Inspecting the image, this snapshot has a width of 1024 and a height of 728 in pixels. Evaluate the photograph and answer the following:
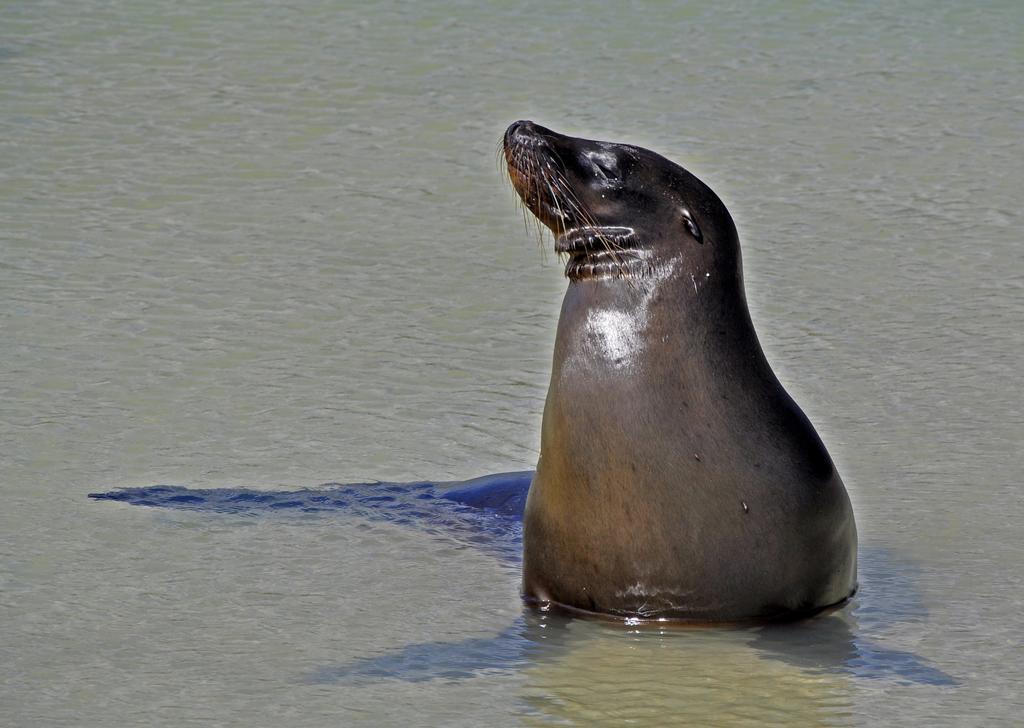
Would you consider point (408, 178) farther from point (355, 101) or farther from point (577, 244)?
point (577, 244)

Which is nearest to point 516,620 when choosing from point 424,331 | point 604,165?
point 604,165

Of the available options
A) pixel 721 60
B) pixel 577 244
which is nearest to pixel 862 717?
pixel 577 244

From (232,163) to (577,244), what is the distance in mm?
4669

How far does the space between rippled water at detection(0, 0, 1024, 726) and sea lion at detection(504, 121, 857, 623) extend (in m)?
0.13

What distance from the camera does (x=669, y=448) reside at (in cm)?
468

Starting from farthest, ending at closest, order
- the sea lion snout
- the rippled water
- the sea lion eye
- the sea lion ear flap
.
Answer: the sea lion snout < the sea lion eye < the sea lion ear flap < the rippled water

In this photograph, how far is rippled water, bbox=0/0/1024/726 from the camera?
4.52 meters

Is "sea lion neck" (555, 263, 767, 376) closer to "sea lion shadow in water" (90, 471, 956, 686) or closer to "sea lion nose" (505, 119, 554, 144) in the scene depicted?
"sea lion nose" (505, 119, 554, 144)

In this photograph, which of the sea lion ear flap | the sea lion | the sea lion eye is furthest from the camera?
the sea lion eye

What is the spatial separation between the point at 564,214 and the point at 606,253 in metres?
0.18

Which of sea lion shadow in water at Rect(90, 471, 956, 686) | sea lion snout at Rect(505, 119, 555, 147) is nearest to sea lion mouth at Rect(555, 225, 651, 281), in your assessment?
sea lion snout at Rect(505, 119, 555, 147)

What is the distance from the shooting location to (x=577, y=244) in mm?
4930

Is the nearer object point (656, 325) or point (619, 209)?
point (656, 325)

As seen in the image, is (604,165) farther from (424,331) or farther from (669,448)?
(424,331)
